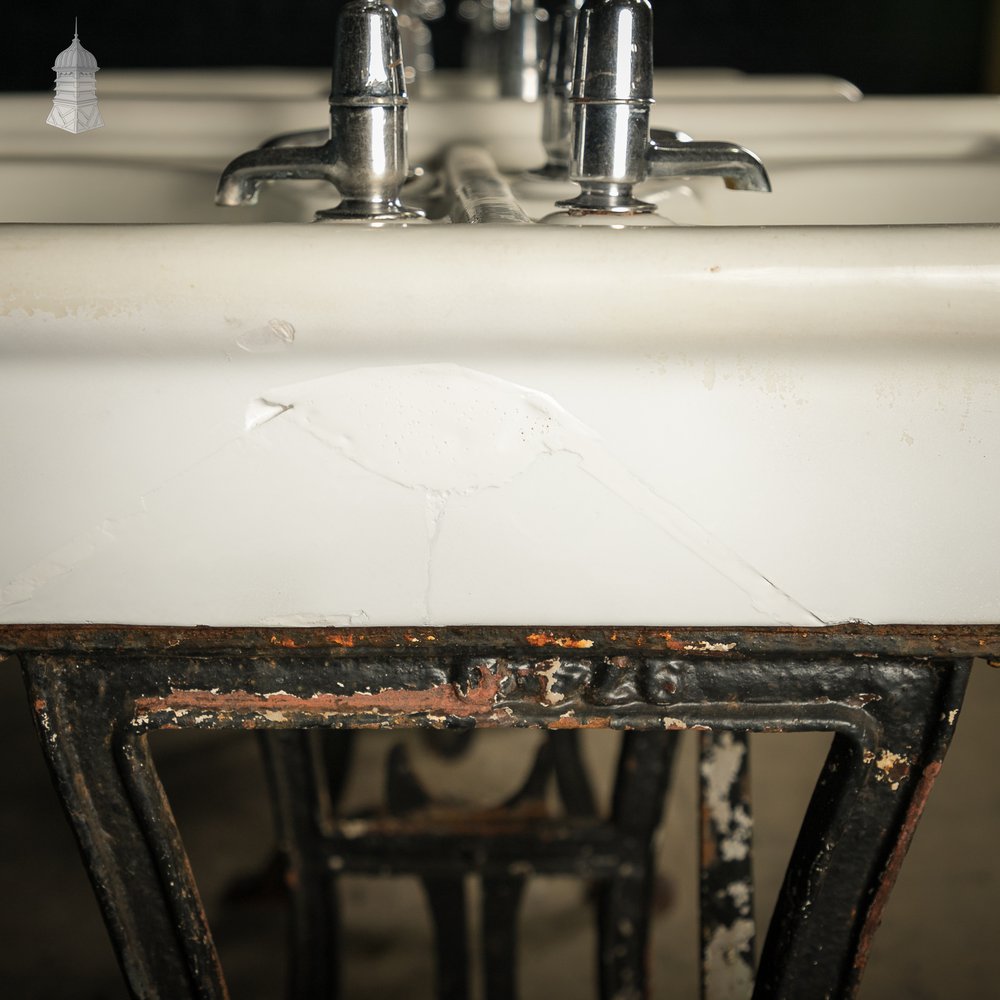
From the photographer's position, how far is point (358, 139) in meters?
0.45

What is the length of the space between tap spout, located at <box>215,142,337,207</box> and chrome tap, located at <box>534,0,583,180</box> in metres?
0.21

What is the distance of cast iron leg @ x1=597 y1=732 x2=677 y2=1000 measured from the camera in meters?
0.90

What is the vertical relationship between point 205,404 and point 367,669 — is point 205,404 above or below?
above

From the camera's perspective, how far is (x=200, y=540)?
0.34 meters

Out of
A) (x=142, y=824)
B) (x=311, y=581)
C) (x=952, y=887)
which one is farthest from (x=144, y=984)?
(x=952, y=887)

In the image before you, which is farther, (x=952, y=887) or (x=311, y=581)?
(x=952, y=887)

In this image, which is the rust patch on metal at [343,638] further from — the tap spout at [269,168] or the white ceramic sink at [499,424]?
the tap spout at [269,168]

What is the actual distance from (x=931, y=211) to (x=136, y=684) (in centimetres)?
55

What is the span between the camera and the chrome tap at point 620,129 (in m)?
Result: 0.45

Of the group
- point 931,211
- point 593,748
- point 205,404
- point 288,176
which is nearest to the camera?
point 205,404

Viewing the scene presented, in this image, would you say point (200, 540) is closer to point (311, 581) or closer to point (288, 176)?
point (311, 581)

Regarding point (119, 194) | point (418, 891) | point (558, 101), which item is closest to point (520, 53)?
point (558, 101)

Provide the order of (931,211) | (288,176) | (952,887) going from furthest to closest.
Result: (952,887) < (931,211) < (288,176)

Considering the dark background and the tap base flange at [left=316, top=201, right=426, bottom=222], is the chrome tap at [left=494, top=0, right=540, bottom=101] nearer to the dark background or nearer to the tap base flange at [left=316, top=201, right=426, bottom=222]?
the dark background
